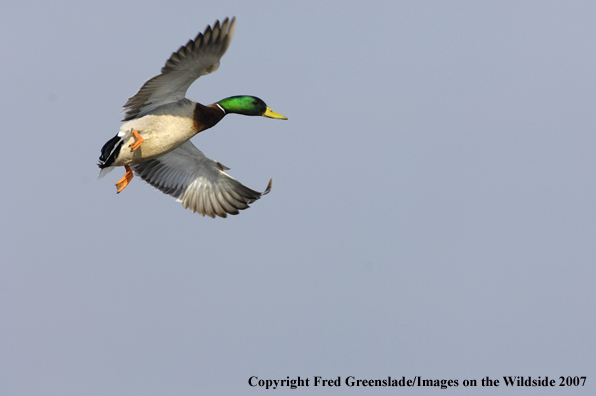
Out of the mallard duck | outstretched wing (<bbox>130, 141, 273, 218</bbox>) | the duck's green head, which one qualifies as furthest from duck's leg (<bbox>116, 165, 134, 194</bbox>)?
the duck's green head

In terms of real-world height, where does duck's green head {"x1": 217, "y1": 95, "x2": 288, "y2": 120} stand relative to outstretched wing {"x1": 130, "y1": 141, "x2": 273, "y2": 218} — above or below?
above

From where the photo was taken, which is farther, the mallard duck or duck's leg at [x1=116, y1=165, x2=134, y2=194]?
duck's leg at [x1=116, y1=165, x2=134, y2=194]

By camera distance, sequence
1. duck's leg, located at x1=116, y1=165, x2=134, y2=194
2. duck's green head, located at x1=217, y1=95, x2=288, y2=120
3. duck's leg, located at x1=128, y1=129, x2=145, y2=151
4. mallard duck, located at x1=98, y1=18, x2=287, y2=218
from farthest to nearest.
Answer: duck's green head, located at x1=217, y1=95, x2=288, y2=120 → duck's leg, located at x1=116, y1=165, x2=134, y2=194 → duck's leg, located at x1=128, y1=129, x2=145, y2=151 → mallard duck, located at x1=98, y1=18, x2=287, y2=218

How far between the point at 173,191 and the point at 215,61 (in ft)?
12.4

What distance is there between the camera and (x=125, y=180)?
491 inches

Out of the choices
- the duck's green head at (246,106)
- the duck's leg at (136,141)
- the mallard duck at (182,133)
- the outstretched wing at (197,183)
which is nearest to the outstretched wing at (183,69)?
the mallard duck at (182,133)

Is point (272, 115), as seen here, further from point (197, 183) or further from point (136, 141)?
point (136, 141)

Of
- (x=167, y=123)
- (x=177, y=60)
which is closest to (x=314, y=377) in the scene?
(x=167, y=123)

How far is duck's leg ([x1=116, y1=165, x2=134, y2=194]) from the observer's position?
1225 cm

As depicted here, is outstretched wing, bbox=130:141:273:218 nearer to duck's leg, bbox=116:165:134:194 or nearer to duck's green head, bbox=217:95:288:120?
duck's leg, bbox=116:165:134:194

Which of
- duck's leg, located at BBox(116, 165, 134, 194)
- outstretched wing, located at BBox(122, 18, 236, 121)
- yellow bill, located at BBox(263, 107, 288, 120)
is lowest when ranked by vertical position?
Result: duck's leg, located at BBox(116, 165, 134, 194)

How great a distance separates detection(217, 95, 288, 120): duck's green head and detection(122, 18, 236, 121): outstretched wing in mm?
1314

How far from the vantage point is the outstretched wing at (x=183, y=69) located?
1001cm

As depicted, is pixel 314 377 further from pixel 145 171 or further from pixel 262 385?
pixel 145 171
